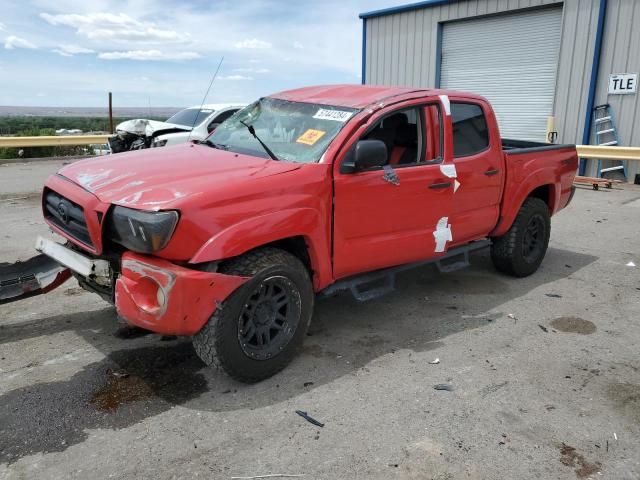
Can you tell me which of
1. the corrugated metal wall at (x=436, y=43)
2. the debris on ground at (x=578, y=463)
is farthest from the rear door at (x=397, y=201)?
the corrugated metal wall at (x=436, y=43)

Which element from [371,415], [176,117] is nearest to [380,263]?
[371,415]

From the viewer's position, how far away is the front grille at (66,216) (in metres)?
3.55

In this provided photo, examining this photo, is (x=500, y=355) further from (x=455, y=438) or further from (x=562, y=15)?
(x=562, y=15)

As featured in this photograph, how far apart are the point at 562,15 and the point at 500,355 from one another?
1163 centimetres

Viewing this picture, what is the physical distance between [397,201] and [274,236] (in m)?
1.15

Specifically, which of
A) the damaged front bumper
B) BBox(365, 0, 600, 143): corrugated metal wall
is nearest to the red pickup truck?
the damaged front bumper

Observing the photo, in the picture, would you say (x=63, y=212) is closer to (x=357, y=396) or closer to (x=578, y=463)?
Result: (x=357, y=396)

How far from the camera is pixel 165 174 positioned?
355 cm

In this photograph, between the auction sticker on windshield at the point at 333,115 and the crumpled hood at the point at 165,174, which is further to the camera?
Result: the auction sticker on windshield at the point at 333,115

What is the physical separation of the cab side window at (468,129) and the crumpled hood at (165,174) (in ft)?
5.72

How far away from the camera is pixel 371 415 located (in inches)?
126

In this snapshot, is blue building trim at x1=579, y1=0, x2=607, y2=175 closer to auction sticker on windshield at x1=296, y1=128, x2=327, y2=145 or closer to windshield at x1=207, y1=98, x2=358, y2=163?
windshield at x1=207, y1=98, x2=358, y2=163

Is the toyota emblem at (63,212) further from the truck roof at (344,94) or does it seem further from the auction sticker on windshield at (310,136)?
the truck roof at (344,94)

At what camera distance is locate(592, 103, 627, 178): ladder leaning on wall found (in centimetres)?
1259
